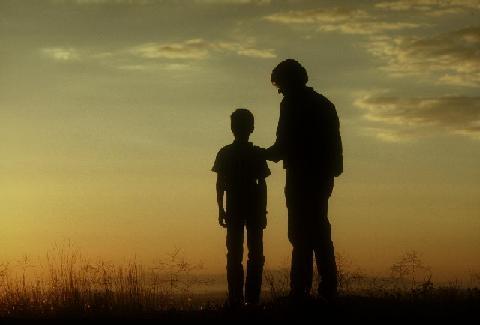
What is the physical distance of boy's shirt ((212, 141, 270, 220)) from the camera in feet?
35.8

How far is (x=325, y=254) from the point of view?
956 cm

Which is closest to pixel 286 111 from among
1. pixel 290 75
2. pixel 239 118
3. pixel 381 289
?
pixel 290 75

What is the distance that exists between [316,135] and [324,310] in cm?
224

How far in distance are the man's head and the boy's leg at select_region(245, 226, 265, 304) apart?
2.41 metres

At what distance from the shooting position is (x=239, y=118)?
424 inches

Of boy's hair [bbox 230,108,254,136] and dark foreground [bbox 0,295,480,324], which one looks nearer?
dark foreground [bbox 0,295,480,324]

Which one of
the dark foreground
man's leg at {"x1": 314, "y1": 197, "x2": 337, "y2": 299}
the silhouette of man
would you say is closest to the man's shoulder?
the silhouette of man

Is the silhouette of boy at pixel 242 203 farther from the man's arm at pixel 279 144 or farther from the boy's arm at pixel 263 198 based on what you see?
the man's arm at pixel 279 144

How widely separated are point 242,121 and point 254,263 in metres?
2.13

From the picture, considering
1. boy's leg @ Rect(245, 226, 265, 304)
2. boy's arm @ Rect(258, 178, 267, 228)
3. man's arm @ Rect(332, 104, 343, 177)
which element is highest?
man's arm @ Rect(332, 104, 343, 177)

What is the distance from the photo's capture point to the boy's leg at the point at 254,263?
36.0ft

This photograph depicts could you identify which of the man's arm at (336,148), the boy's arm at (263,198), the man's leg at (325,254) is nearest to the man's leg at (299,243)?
the man's leg at (325,254)

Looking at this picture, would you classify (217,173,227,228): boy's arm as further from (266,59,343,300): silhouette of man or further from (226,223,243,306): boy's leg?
(266,59,343,300): silhouette of man

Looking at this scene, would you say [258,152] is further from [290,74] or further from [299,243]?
[299,243]
